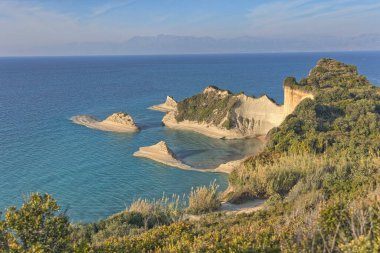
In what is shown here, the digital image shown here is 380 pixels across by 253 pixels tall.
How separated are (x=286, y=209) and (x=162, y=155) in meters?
29.3

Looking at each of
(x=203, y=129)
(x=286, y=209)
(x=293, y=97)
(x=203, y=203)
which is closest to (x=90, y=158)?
(x=203, y=129)

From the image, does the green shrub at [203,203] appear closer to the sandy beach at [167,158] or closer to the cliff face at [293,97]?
the sandy beach at [167,158]

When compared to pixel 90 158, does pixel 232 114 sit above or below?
above

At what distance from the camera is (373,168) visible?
2389 cm

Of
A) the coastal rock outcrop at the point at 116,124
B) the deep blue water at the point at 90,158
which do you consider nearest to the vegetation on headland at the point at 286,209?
the deep blue water at the point at 90,158

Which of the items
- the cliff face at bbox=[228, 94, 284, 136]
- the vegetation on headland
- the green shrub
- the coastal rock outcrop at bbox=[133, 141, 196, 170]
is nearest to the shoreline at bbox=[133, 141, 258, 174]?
the coastal rock outcrop at bbox=[133, 141, 196, 170]

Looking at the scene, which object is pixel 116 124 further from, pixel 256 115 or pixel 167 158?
pixel 256 115

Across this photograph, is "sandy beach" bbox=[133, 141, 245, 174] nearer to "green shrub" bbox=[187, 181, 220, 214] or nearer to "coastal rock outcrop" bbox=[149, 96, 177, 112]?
"green shrub" bbox=[187, 181, 220, 214]

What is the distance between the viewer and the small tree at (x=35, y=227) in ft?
27.8

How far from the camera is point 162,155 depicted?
45.9 m

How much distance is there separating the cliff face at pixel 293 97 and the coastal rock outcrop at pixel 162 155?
20.7 meters

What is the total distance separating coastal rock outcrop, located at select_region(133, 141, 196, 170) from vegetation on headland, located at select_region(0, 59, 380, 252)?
12.2 m

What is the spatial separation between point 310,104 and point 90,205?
29.7 metres

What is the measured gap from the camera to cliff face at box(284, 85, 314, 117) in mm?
53312
